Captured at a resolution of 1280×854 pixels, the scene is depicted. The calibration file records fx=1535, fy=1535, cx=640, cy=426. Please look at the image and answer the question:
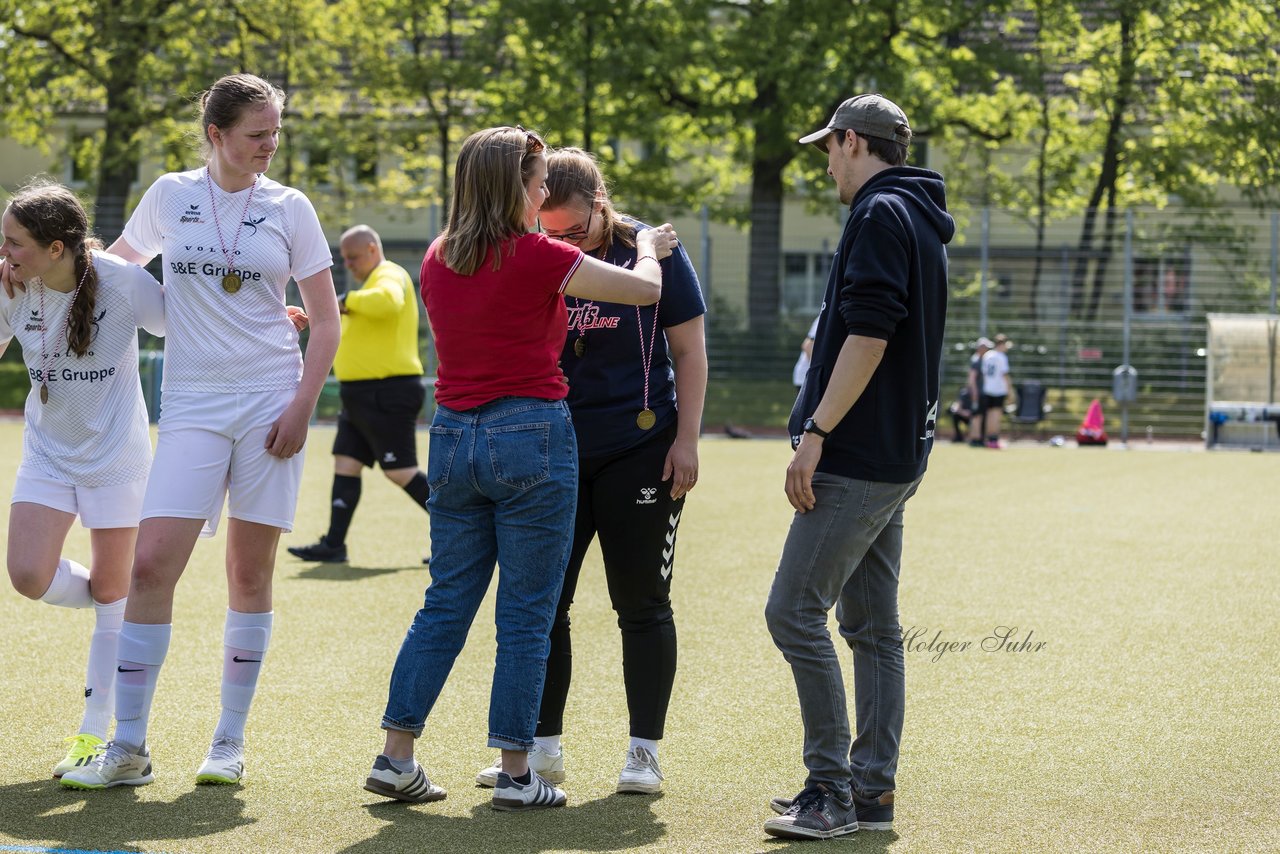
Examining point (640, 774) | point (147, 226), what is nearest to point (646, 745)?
point (640, 774)

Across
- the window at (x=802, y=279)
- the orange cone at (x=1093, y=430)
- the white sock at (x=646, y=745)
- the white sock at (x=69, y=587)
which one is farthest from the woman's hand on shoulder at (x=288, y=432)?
the window at (x=802, y=279)

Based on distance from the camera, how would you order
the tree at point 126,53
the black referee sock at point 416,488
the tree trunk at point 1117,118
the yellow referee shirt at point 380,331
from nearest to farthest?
1. the yellow referee shirt at point 380,331
2. the black referee sock at point 416,488
3. the tree trunk at point 1117,118
4. the tree at point 126,53

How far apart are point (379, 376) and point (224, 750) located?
4869 millimetres

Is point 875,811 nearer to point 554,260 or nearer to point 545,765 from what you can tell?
point 545,765

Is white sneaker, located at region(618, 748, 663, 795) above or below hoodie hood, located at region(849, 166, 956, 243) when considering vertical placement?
below

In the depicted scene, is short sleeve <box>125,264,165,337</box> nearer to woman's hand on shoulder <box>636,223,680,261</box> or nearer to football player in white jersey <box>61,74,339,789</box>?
football player in white jersey <box>61,74,339,789</box>

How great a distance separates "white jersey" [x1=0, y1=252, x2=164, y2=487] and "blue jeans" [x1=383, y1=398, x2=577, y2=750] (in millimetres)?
1015

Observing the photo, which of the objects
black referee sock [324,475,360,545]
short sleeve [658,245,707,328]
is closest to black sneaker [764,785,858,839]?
short sleeve [658,245,707,328]

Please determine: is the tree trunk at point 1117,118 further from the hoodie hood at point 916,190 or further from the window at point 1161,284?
the hoodie hood at point 916,190

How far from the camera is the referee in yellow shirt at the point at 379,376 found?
9.09 meters

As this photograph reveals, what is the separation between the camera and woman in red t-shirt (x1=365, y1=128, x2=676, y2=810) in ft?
13.1

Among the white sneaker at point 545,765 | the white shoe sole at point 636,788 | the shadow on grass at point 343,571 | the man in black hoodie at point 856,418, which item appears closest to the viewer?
the man in black hoodie at point 856,418

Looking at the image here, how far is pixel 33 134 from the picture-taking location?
33312 mm

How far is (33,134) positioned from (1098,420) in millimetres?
23360
